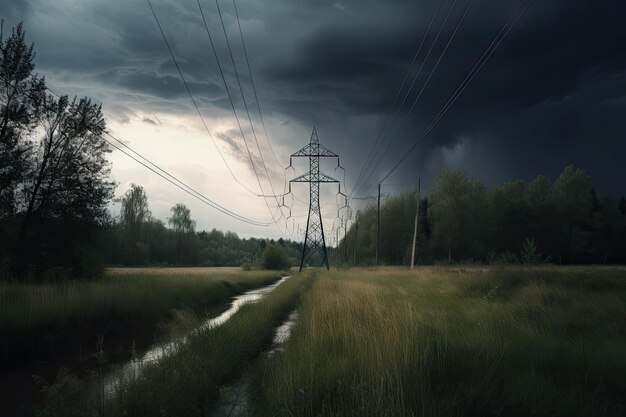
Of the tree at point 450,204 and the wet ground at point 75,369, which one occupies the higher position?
the tree at point 450,204

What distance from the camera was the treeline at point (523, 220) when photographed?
74.7m

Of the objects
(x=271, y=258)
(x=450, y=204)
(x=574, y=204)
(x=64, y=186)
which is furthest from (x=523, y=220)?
(x=64, y=186)

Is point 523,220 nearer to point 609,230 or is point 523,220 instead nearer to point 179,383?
point 609,230

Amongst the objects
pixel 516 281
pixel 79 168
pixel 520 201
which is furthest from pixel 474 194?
pixel 79 168

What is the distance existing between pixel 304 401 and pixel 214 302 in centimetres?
2017

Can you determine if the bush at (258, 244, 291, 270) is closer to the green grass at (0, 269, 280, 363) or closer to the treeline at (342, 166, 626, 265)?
the treeline at (342, 166, 626, 265)

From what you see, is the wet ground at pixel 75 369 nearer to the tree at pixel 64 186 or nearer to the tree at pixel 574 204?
the tree at pixel 64 186

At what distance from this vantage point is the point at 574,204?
74438 millimetres

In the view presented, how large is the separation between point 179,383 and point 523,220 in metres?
84.0

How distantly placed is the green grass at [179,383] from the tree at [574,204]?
265 feet

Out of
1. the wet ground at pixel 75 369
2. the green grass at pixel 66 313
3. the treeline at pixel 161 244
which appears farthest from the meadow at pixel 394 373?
the treeline at pixel 161 244

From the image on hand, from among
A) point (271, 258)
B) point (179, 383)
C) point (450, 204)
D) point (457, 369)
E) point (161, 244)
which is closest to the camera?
point (179, 383)

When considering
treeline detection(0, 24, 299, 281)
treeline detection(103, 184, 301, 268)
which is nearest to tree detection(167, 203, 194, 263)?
treeline detection(103, 184, 301, 268)

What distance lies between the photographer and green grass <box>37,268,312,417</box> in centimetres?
470
